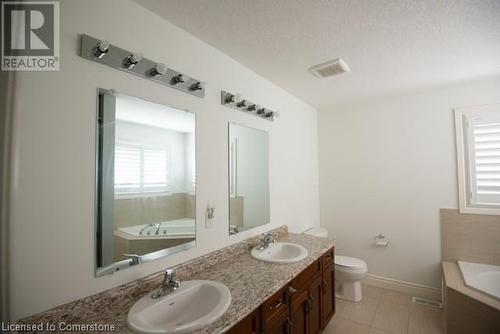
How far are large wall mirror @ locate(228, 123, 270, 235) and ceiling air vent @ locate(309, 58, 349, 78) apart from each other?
0.77 metres

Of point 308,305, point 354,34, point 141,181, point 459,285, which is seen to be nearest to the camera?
point 141,181

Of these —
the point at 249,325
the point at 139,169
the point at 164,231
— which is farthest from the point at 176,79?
the point at 249,325

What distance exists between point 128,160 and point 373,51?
79.5 inches

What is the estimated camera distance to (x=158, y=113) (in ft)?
4.75

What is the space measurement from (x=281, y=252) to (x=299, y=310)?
536mm

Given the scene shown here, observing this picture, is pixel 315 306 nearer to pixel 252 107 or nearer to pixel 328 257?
pixel 328 257

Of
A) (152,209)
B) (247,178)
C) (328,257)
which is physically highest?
(247,178)

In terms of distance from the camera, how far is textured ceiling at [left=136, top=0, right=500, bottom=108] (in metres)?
1.37

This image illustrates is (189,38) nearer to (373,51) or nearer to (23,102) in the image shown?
(23,102)

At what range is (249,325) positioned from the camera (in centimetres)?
115

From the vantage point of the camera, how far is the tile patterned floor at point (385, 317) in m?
2.17

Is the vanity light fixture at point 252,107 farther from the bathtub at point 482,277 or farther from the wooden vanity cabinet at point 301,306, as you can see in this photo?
the bathtub at point 482,277

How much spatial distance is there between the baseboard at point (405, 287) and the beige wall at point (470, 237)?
43 cm

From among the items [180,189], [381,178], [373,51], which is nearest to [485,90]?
[381,178]
